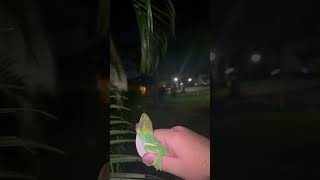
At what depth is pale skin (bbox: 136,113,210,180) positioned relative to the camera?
9.70ft

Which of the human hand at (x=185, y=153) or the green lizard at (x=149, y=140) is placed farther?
the green lizard at (x=149, y=140)

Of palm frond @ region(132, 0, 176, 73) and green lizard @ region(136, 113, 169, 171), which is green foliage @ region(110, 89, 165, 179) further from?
palm frond @ region(132, 0, 176, 73)

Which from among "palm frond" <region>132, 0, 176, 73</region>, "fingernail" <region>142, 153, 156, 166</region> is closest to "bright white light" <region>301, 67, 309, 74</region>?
Answer: "palm frond" <region>132, 0, 176, 73</region>

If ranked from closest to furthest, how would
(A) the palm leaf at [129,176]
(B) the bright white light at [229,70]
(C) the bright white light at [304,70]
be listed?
(C) the bright white light at [304,70]
(B) the bright white light at [229,70]
(A) the palm leaf at [129,176]

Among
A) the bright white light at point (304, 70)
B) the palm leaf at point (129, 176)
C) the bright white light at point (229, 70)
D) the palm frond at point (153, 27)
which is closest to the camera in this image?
the bright white light at point (304, 70)

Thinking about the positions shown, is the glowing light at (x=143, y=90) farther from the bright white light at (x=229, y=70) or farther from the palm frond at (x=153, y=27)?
the bright white light at (x=229, y=70)

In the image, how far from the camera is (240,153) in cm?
290

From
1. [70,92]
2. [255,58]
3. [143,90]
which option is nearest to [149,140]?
[143,90]

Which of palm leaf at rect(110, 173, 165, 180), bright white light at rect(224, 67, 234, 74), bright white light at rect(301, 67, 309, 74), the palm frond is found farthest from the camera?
palm leaf at rect(110, 173, 165, 180)

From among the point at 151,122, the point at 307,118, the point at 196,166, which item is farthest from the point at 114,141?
the point at 307,118

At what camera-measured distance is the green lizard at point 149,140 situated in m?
3.08

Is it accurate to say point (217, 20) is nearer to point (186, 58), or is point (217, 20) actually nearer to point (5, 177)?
point (186, 58)

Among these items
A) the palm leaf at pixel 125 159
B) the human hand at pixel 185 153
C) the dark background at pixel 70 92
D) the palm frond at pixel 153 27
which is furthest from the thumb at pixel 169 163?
the palm frond at pixel 153 27

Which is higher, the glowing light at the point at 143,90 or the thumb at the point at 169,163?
the glowing light at the point at 143,90
